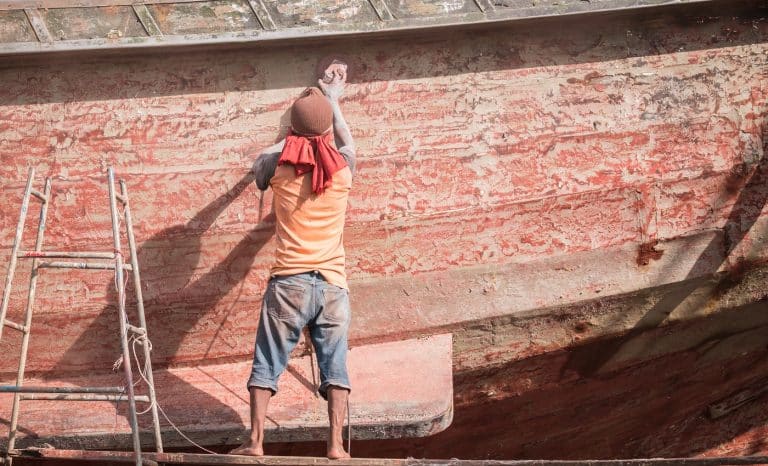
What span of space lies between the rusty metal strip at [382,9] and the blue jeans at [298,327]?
1.64m

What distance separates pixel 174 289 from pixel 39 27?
1645mm

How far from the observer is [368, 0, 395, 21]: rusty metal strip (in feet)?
18.0

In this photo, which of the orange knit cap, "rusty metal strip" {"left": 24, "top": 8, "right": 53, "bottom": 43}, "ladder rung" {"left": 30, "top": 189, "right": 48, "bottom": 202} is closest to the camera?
the orange knit cap

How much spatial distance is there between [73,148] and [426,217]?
6.72 ft

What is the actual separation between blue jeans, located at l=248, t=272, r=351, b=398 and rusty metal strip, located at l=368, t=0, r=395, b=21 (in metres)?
1.64

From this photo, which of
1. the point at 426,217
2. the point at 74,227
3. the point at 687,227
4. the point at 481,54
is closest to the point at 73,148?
the point at 74,227

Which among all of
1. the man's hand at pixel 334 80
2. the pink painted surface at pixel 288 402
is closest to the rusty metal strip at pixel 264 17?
the man's hand at pixel 334 80

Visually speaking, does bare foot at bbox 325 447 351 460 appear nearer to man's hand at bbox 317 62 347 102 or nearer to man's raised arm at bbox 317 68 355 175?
man's raised arm at bbox 317 68 355 175

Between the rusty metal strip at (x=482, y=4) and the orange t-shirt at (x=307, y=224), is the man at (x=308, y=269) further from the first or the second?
the rusty metal strip at (x=482, y=4)

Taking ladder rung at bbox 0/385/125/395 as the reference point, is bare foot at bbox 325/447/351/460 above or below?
below

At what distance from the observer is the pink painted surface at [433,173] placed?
5.57 metres

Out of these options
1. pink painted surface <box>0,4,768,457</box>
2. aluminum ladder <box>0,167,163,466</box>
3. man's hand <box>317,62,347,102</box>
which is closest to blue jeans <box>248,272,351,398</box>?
aluminum ladder <box>0,167,163,466</box>

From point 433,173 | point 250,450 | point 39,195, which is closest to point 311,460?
point 250,450

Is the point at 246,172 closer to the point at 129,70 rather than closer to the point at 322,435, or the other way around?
the point at 129,70
